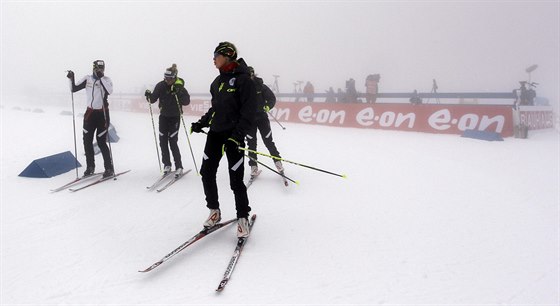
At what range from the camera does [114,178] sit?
6402 millimetres

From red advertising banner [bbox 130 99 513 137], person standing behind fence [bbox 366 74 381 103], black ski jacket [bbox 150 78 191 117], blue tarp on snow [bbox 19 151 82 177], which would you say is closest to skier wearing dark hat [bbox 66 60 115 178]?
blue tarp on snow [bbox 19 151 82 177]

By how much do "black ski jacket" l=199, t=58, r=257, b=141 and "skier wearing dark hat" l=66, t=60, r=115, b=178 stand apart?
3.67 m

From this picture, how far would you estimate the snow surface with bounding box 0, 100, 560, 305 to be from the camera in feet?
9.25

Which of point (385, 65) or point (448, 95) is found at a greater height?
point (385, 65)

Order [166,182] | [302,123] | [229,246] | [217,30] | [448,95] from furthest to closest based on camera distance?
[217,30]
[302,123]
[448,95]
[166,182]
[229,246]

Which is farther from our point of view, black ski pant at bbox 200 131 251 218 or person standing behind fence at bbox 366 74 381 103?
person standing behind fence at bbox 366 74 381 103

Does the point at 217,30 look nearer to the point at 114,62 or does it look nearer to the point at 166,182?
the point at 114,62

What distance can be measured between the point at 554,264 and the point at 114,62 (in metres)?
163

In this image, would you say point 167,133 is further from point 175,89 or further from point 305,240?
point 305,240

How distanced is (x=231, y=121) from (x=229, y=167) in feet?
1.78

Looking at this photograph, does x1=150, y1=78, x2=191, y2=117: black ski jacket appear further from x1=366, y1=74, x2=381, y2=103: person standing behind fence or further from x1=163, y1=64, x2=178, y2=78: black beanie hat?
x1=366, y1=74, x2=381, y2=103: person standing behind fence

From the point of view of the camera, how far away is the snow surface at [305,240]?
282 centimetres

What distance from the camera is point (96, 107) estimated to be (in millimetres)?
6172

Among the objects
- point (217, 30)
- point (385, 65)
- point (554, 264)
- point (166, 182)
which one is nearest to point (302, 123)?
point (166, 182)
